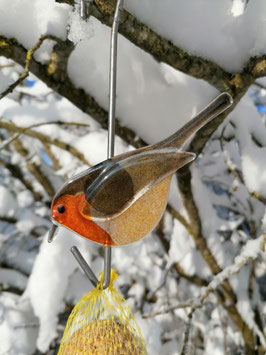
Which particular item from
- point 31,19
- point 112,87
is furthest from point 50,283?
point 112,87

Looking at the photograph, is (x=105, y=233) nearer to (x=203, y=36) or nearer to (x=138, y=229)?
(x=138, y=229)

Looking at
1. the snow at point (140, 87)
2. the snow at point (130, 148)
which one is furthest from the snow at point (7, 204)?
the snow at point (140, 87)

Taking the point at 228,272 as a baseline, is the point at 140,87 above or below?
above

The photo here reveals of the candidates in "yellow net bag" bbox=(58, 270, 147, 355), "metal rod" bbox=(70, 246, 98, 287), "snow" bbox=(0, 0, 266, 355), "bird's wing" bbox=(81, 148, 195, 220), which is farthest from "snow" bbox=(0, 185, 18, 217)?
"bird's wing" bbox=(81, 148, 195, 220)

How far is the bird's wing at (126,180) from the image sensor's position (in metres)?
0.53

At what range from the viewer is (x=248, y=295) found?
1.95m

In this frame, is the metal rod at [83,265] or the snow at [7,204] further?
the snow at [7,204]

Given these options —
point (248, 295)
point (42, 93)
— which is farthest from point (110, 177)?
point (248, 295)

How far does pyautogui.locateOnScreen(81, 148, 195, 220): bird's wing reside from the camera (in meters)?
0.53

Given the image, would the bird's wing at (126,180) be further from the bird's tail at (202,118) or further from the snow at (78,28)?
the snow at (78,28)

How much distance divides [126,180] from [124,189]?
0.6 inches

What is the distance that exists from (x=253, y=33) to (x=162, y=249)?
158 cm

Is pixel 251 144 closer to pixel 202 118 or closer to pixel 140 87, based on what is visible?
pixel 140 87

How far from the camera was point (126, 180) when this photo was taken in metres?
0.54
